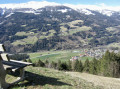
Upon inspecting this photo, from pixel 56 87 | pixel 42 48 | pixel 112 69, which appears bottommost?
pixel 42 48

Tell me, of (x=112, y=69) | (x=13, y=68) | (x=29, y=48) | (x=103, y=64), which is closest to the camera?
(x=13, y=68)

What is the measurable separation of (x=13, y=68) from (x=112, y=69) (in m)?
28.1

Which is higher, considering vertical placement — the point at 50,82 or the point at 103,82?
the point at 50,82

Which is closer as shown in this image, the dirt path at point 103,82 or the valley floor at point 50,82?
the valley floor at point 50,82

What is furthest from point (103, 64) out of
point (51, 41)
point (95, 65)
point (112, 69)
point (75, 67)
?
point (51, 41)

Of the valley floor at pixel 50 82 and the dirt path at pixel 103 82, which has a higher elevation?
the valley floor at pixel 50 82

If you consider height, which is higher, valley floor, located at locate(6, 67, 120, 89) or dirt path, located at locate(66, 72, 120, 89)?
valley floor, located at locate(6, 67, 120, 89)

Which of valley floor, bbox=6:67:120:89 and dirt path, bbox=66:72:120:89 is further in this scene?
dirt path, bbox=66:72:120:89

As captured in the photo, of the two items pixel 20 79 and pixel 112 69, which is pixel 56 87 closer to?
pixel 20 79

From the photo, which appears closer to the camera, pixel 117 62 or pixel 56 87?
pixel 56 87

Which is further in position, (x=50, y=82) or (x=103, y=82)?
(x=103, y=82)

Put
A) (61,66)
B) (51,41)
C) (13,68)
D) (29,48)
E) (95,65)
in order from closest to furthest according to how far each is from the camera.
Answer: (13,68)
(95,65)
(61,66)
(29,48)
(51,41)

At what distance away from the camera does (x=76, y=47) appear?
575 ft

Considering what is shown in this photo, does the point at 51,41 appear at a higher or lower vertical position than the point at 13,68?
lower
